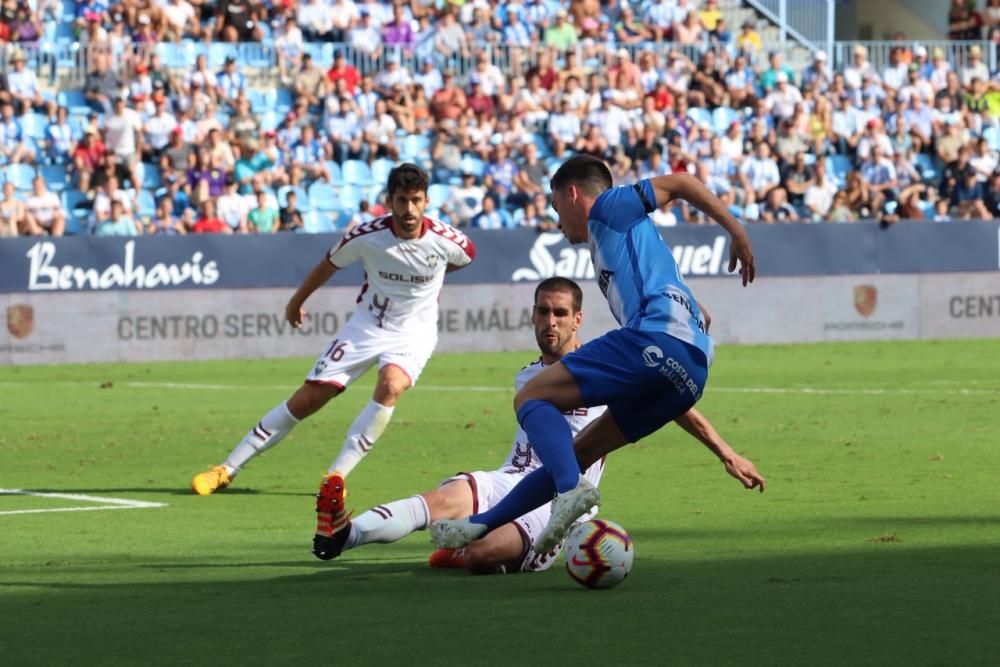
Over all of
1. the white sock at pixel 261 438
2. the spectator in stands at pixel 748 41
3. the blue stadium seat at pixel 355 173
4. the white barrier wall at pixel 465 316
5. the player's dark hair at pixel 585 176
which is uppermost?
the spectator in stands at pixel 748 41

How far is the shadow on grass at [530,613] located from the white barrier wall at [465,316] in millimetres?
17268

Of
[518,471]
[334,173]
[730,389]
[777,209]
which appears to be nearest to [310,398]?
[518,471]

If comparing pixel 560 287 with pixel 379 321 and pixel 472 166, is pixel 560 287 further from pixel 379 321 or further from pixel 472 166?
pixel 472 166

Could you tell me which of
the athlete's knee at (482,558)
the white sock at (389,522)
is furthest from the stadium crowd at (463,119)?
the athlete's knee at (482,558)

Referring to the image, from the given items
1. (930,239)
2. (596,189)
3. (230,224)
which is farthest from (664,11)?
(596,189)

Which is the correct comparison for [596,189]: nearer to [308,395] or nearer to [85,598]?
[85,598]

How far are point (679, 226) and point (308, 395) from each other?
Result: 16836mm

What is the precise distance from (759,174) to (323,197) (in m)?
7.57

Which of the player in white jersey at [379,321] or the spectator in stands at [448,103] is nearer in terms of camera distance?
the player in white jersey at [379,321]

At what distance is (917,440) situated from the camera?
49.7ft

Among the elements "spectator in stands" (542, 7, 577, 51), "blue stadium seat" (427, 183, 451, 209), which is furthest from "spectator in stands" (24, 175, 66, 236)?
"spectator in stands" (542, 7, 577, 51)

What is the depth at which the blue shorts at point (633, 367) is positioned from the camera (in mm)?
7844

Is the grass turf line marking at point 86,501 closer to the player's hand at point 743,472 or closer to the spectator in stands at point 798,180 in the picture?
the player's hand at point 743,472

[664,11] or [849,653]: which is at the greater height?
[664,11]
